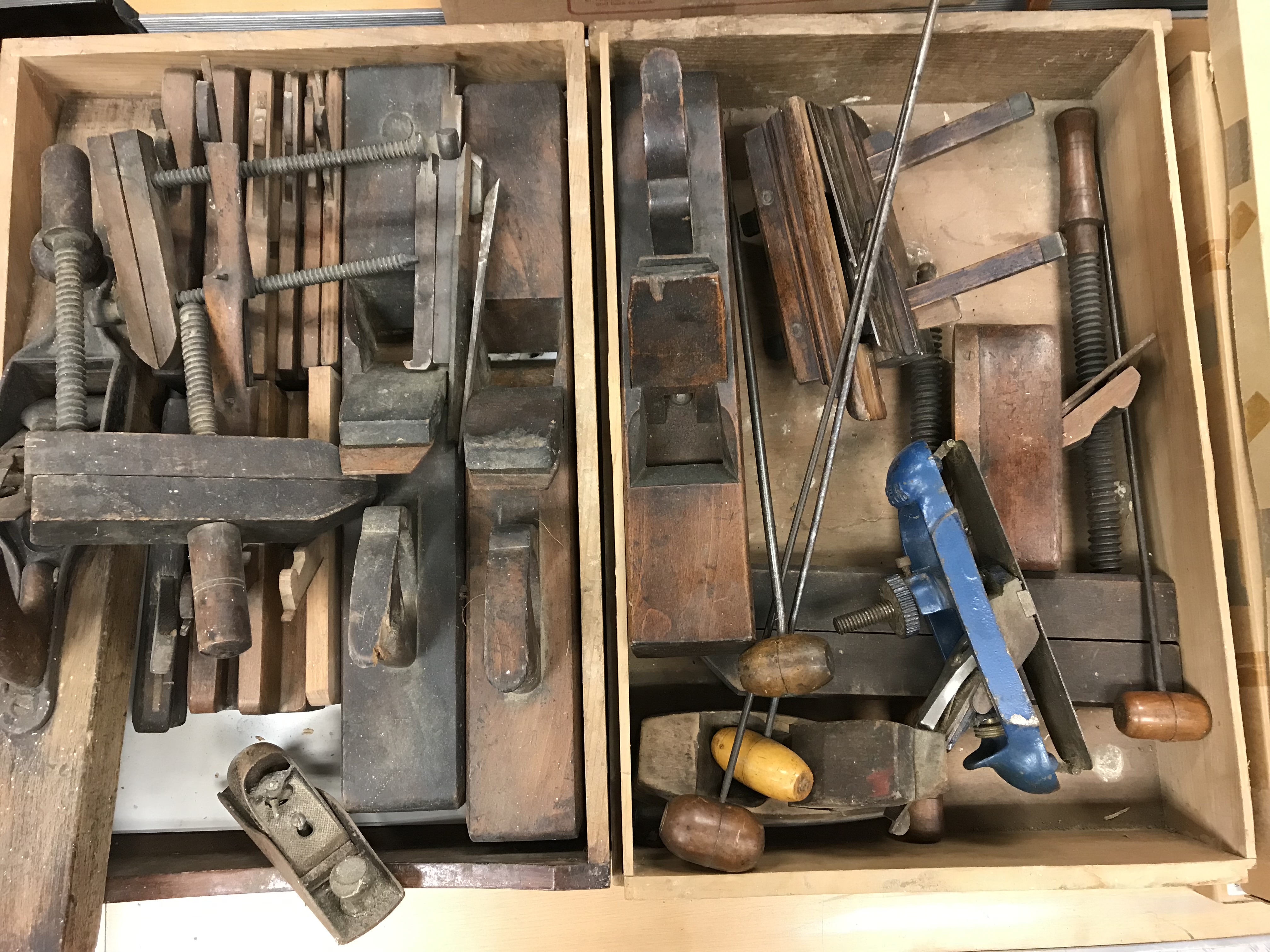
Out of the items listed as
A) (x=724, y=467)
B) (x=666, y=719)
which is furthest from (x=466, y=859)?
→ (x=724, y=467)

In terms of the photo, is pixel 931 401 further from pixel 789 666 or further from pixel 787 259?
pixel 789 666

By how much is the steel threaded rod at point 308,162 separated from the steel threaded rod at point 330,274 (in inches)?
6.1

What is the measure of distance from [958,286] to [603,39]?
2.29 feet

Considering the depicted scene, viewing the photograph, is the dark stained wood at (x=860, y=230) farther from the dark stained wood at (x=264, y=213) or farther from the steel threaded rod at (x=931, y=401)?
the dark stained wood at (x=264, y=213)

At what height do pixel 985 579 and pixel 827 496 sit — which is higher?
pixel 827 496

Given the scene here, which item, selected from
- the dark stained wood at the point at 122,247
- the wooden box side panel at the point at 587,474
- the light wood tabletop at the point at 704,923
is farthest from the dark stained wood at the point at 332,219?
the light wood tabletop at the point at 704,923

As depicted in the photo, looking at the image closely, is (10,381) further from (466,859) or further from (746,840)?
(746,840)

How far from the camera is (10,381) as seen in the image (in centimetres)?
112

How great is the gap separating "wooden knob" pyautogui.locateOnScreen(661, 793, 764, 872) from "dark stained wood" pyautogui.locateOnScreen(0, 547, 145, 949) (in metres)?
0.84

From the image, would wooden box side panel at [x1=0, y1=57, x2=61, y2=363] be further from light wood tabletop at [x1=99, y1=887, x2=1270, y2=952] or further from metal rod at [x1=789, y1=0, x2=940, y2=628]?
metal rod at [x1=789, y1=0, x2=940, y2=628]

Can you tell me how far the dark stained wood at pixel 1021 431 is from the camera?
130cm

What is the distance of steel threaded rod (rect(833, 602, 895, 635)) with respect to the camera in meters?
1.21

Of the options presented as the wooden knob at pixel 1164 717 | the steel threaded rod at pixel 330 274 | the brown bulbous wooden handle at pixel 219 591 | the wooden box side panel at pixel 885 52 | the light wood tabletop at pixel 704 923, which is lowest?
the light wood tabletop at pixel 704 923

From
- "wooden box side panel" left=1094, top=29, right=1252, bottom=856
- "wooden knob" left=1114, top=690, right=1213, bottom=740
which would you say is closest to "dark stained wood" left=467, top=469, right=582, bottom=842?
"wooden knob" left=1114, top=690, right=1213, bottom=740
